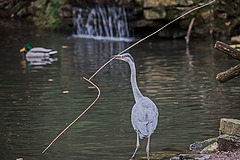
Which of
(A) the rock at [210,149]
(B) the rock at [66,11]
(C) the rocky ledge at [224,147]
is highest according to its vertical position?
(B) the rock at [66,11]

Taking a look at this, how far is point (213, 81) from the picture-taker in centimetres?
1414

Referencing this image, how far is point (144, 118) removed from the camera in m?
7.22

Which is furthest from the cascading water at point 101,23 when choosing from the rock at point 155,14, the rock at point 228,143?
the rock at point 228,143

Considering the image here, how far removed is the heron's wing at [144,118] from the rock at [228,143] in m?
0.94

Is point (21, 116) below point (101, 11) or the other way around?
below

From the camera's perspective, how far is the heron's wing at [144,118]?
23.6 feet

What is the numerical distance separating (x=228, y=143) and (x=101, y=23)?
19250 millimetres

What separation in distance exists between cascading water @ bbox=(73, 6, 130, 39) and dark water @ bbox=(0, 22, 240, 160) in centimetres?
421

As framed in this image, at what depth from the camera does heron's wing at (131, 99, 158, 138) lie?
720cm

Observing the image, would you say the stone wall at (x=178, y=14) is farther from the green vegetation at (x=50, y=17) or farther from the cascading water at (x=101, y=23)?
the green vegetation at (x=50, y=17)

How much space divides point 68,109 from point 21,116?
3.43 feet

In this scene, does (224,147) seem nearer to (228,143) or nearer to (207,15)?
(228,143)

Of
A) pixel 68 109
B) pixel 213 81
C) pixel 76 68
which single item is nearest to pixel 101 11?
pixel 76 68

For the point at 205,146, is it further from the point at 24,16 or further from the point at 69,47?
the point at 24,16
